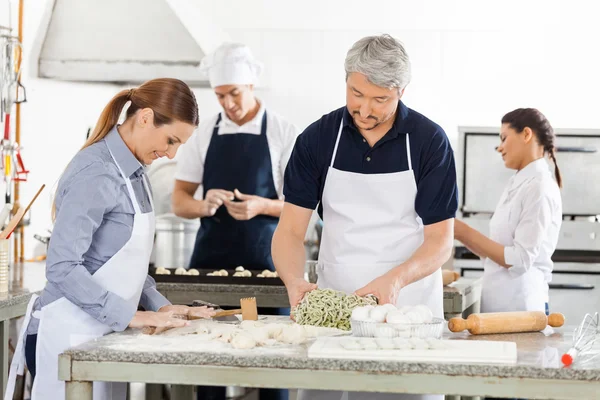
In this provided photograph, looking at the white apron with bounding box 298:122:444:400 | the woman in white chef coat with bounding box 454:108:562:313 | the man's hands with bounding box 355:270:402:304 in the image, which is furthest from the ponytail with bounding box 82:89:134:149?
the woman in white chef coat with bounding box 454:108:562:313

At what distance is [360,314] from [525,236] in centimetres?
172

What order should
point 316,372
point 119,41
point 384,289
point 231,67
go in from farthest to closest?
point 119,41 < point 231,67 < point 384,289 < point 316,372

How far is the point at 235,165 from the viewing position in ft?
13.9

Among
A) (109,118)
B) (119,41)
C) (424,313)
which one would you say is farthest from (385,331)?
(119,41)

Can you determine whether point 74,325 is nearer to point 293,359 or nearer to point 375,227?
point 293,359

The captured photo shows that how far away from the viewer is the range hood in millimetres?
5336

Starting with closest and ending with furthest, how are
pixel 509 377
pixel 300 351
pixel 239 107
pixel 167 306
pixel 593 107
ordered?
pixel 509 377
pixel 300 351
pixel 167 306
pixel 239 107
pixel 593 107

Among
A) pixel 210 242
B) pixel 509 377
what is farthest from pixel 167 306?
pixel 210 242

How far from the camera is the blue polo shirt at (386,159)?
2705mm

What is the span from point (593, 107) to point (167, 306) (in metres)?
4.36

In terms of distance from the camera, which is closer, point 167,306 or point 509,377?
point 509,377

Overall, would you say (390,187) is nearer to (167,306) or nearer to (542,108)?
(167,306)

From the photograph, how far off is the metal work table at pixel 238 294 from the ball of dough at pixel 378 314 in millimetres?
1462

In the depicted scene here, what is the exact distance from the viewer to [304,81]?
6.41 metres
